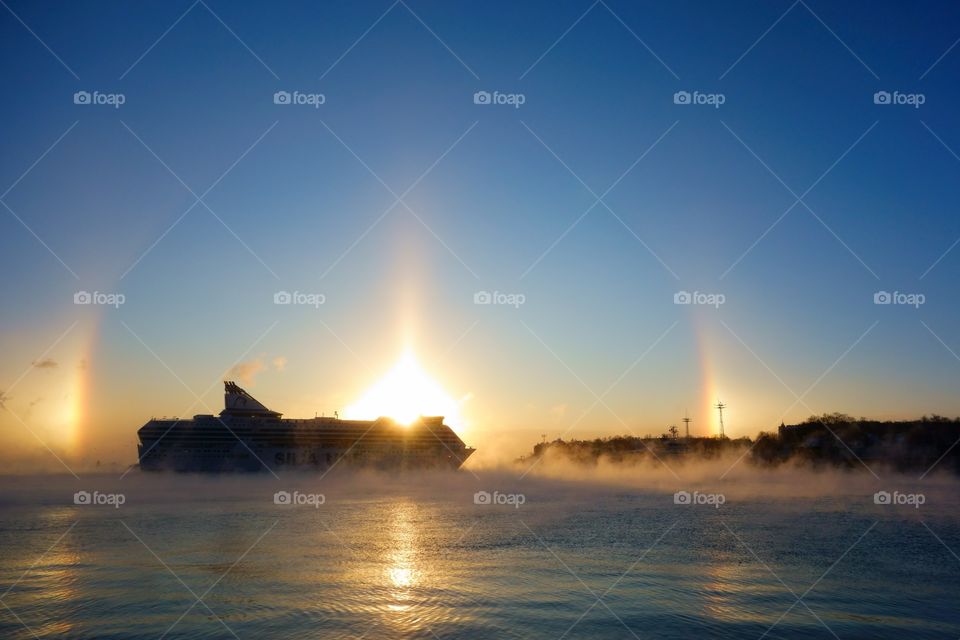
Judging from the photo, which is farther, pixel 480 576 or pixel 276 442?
pixel 276 442

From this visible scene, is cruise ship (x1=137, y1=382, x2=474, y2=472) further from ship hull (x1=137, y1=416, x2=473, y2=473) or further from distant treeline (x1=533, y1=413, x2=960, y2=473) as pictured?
distant treeline (x1=533, y1=413, x2=960, y2=473)

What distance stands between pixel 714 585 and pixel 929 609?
5.53 m

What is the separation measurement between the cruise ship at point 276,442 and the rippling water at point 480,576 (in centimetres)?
4900

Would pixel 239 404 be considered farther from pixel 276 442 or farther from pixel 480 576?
pixel 480 576

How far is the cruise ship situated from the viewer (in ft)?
283

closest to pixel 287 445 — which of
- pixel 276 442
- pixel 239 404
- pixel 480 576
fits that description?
pixel 276 442

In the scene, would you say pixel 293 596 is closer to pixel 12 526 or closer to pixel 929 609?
pixel 929 609

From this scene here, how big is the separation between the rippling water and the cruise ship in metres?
49.0

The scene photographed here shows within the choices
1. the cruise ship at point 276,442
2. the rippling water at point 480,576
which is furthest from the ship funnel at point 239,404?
the rippling water at point 480,576

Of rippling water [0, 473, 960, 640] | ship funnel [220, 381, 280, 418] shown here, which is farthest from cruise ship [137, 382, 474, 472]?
rippling water [0, 473, 960, 640]

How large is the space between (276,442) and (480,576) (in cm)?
7726

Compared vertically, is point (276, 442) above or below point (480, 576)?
above

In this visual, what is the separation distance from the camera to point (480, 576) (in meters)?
20.0

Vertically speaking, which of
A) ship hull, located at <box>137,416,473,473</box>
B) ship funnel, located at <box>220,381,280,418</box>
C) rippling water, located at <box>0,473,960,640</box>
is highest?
ship funnel, located at <box>220,381,280,418</box>
